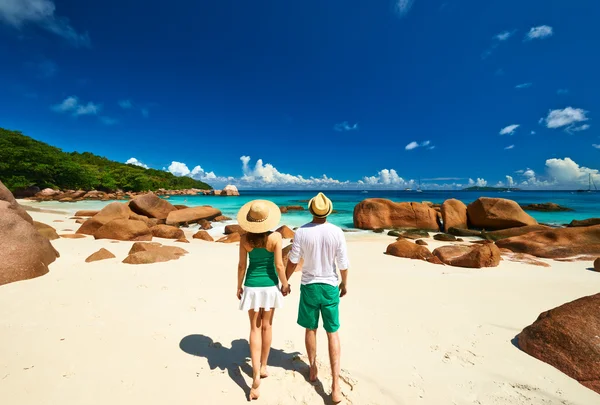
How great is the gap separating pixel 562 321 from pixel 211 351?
415 cm

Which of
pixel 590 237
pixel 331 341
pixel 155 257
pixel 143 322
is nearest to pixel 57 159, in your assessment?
pixel 155 257

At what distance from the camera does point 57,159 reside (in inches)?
1615

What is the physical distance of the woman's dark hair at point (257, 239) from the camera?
2.61 metres

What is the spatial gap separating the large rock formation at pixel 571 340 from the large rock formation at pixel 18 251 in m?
8.13

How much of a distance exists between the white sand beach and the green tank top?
105 cm

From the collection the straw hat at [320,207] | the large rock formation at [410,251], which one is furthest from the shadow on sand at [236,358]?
the large rock formation at [410,251]

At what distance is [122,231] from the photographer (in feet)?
34.0

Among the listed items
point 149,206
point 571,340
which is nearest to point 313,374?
point 571,340

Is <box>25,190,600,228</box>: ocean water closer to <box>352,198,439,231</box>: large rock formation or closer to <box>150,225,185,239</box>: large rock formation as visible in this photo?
<box>352,198,439,231</box>: large rock formation

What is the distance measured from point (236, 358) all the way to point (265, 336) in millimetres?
726

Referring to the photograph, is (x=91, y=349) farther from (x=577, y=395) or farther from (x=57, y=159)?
(x=57, y=159)

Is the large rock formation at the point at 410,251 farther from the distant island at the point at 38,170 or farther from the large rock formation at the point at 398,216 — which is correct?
the distant island at the point at 38,170

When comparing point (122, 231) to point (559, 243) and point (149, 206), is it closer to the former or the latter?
point (149, 206)

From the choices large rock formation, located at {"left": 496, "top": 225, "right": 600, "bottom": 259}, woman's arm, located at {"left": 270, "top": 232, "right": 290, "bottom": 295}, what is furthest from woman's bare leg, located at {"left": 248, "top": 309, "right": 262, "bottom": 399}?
large rock formation, located at {"left": 496, "top": 225, "right": 600, "bottom": 259}
